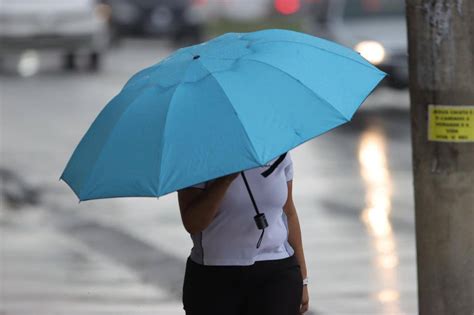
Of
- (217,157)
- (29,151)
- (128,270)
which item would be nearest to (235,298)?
(217,157)

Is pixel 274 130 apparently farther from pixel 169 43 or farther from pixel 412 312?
pixel 169 43

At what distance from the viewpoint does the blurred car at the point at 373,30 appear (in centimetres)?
1758

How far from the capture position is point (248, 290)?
4270mm

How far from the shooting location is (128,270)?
8688 millimetres

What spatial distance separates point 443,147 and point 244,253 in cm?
103

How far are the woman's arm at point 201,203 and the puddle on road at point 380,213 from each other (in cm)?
340

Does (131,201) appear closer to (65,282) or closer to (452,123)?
(65,282)

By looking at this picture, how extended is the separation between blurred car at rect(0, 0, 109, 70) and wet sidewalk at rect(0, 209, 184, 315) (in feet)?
43.7

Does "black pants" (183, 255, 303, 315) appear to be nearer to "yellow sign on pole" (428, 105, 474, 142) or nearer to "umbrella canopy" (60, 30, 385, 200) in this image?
"umbrella canopy" (60, 30, 385, 200)

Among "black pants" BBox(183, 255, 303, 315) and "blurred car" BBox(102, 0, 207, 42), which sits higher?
"black pants" BBox(183, 255, 303, 315)

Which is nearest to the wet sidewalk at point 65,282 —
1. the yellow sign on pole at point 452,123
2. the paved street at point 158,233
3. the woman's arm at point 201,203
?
the paved street at point 158,233

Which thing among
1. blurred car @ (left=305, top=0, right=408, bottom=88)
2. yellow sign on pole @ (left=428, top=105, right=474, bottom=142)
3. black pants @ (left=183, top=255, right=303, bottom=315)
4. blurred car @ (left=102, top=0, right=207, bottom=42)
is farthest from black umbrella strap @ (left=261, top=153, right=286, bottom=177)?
blurred car @ (left=102, top=0, right=207, bottom=42)

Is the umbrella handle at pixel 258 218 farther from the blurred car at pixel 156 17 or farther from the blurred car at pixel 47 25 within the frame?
the blurred car at pixel 156 17

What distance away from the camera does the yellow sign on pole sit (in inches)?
188
